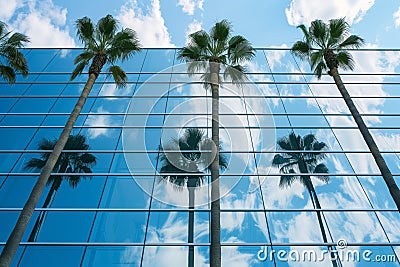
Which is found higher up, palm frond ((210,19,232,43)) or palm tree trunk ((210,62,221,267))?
palm frond ((210,19,232,43))

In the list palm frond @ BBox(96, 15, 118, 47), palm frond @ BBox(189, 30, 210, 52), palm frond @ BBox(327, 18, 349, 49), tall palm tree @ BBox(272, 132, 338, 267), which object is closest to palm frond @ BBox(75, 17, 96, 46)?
palm frond @ BBox(96, 15, 118, 47)

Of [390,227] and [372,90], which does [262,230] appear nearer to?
[390,227]

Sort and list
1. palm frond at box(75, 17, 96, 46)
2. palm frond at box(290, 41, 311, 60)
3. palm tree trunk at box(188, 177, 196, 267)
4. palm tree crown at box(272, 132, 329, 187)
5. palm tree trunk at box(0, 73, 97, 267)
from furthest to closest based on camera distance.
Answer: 1. palm frond at box(290, 41, 311, 60)
2. palm tree crown at box(272, 132, 329, 187)
3. palm frond at box(75, 17, 96, 46)
4. palm tree trunk at box(188, 177, 196, 267)
5. palm tree trunk at box(0, 73, 97, 267)

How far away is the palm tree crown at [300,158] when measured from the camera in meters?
13.7

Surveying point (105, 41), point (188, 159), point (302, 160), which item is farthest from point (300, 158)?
point (105, 41)

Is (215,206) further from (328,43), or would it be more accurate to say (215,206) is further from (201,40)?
(328,43)

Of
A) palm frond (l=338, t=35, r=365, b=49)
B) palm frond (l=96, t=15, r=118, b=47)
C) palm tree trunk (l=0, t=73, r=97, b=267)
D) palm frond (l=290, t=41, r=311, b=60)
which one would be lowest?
palm tree trunk (l=0, t=73, r=97, b=267)

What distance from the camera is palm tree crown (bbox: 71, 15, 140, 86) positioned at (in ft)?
42.5

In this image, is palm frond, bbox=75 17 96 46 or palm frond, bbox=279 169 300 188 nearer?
palm frond, bbox=75 17 96 46

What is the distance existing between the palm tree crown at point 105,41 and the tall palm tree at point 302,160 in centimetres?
790

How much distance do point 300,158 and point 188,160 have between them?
16.6ft

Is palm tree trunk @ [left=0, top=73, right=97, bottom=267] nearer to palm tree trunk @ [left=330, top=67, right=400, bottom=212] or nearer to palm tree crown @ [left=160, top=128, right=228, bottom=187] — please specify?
palm tree crown @ [left=160, top=128, right=228, bottom=187]

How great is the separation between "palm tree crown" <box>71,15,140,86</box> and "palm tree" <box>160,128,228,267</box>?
3.95 m

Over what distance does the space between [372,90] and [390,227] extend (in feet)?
30.7
